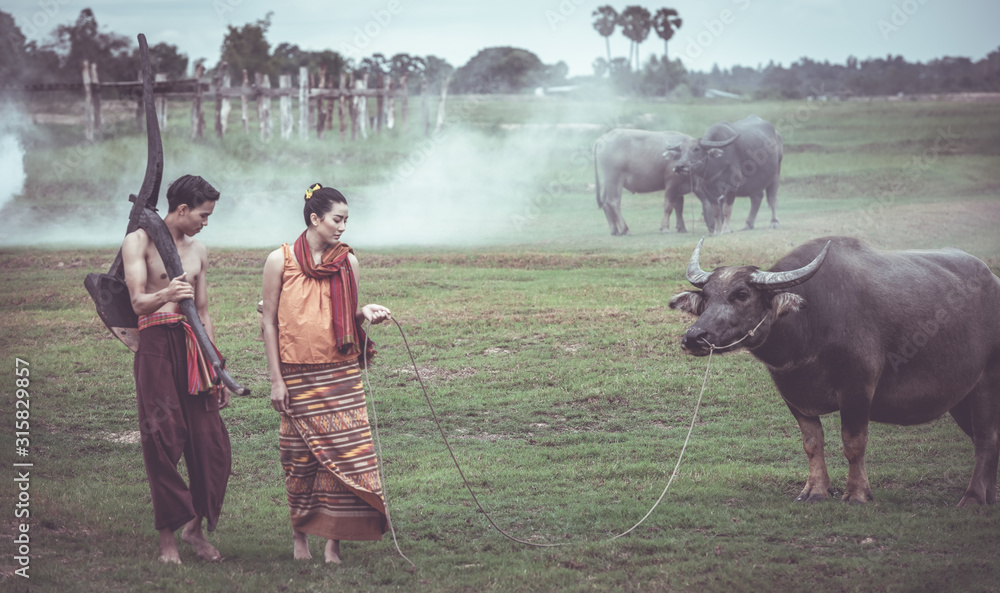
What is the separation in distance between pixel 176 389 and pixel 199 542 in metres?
0.88

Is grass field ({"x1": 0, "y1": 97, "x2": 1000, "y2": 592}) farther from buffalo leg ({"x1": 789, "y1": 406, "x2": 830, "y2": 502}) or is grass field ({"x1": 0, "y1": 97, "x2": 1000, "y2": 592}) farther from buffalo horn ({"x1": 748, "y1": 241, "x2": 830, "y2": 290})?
buffalo horn ({"x1": 748, "y1": 241, "x2": 830, "y2": 290})

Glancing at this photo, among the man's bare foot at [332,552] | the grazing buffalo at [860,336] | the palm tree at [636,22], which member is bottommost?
the man's bare foot at [332,552]

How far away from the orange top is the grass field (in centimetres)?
114

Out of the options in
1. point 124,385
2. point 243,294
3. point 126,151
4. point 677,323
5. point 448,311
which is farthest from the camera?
point 126,151

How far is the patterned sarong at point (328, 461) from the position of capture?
15.8 ft

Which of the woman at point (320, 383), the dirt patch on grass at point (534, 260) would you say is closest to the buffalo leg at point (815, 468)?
the woman at point (320, 383)

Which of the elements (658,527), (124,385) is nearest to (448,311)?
(124,385)

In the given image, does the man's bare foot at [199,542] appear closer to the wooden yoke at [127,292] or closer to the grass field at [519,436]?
the grass field at [519,436]

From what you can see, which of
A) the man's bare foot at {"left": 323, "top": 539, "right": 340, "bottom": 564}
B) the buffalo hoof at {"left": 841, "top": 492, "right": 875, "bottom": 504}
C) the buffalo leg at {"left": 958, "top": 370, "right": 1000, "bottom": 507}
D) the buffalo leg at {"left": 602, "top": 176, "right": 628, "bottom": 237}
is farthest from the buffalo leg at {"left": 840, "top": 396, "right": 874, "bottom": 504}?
the buffalo leg at {"left": 602, "top": 176, "right": 628, "bottom": 237}

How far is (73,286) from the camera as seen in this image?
1402 centimetres

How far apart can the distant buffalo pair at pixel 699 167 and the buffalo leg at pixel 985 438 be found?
13439 millimetres

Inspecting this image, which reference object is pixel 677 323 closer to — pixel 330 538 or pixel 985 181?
pixel 330 538

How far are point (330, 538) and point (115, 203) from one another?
20.3 metres

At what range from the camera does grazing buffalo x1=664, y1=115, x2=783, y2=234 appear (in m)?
20.1
